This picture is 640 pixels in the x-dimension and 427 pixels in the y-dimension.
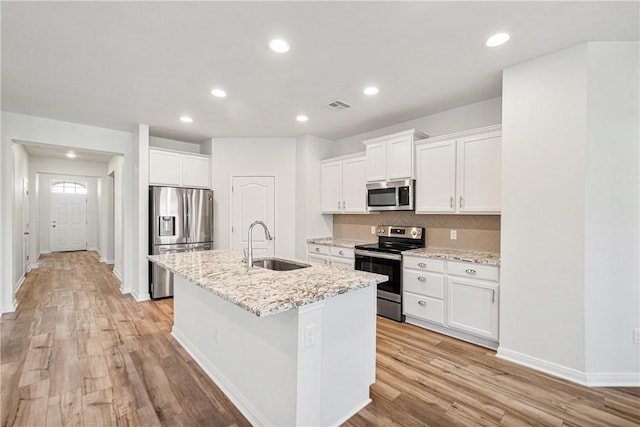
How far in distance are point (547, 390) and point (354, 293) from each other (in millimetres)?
1670

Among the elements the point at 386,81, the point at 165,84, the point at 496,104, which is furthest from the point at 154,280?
the point at 496,104

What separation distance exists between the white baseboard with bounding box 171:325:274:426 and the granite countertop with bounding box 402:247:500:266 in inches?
89.0

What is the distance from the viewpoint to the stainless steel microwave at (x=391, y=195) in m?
3.68

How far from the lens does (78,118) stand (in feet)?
13.2

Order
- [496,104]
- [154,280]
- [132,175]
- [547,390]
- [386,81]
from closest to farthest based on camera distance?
[547,390], [386,81], [496,104], [154,280], [132,175]

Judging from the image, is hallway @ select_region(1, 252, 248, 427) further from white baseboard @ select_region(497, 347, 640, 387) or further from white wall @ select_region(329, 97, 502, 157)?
white wall @ select_region(329, 97, 502, 157)

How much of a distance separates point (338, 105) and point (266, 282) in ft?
8.13

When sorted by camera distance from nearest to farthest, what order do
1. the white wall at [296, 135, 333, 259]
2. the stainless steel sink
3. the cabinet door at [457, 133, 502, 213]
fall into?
1. the stainless steel sink
2. the cabinet door at [457, 133, 502, 213]
3. the white wall at [296, 135, 333, 259]

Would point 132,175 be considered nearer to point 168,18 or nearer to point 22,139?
point 22,139

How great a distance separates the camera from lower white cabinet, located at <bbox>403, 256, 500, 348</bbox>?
2832mm

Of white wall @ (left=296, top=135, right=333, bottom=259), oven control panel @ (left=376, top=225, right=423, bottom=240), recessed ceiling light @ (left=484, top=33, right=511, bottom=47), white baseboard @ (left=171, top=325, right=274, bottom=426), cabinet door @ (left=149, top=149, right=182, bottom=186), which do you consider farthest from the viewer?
white wall @ (left=296, top=135, right=333, bottom=259)

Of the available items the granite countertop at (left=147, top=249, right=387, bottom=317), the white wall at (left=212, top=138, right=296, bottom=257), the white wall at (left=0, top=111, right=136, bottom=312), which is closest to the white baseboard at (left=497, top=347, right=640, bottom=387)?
the granite countertop at (left=147, top=249, right=387, bottom=317)

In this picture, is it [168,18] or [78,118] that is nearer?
[168,18]

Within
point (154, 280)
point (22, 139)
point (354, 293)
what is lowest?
point (154, 280)
